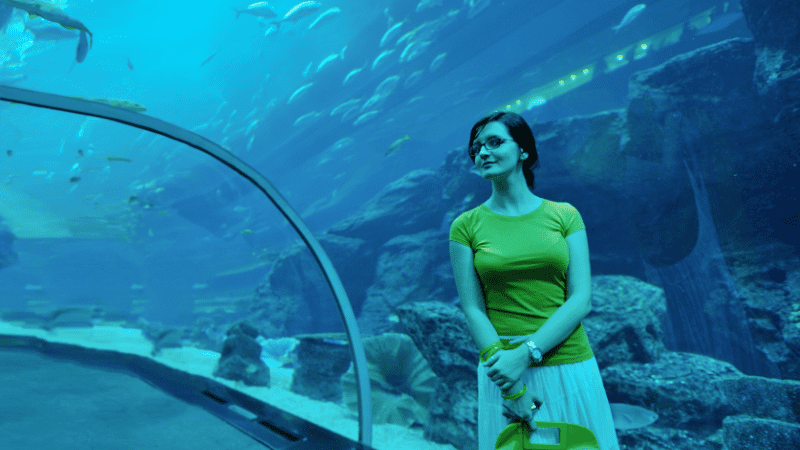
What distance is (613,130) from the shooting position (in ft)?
28.9

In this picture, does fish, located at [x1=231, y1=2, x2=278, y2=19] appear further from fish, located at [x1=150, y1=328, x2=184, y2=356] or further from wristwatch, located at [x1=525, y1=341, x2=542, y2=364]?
wristwatch, located at [x1=525, y1=341, x2=542, y2=364]

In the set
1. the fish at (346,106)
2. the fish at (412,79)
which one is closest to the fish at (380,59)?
the fish at (412,79)

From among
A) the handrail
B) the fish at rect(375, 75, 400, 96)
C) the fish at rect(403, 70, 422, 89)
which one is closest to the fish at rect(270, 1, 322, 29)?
the fish at rect(375, 75, 400, 96)

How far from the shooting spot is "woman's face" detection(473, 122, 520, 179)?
1.20m

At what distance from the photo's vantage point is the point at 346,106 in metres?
23.7

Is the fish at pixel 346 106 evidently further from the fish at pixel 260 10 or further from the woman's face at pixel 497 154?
the woman's face at pixel 497 154

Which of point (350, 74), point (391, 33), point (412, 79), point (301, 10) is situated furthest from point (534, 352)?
point (412, 79)

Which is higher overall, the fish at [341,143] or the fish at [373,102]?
the fish at [373,102]

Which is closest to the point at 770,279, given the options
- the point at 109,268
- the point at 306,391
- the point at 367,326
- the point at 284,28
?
the point at 306,391

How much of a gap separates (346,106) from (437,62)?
7.13 meters

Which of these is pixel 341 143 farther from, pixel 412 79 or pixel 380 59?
pixel 380 59

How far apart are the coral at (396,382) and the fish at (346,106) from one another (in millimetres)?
20780

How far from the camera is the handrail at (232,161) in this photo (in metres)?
1.60

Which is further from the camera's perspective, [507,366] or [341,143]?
[341,143]
